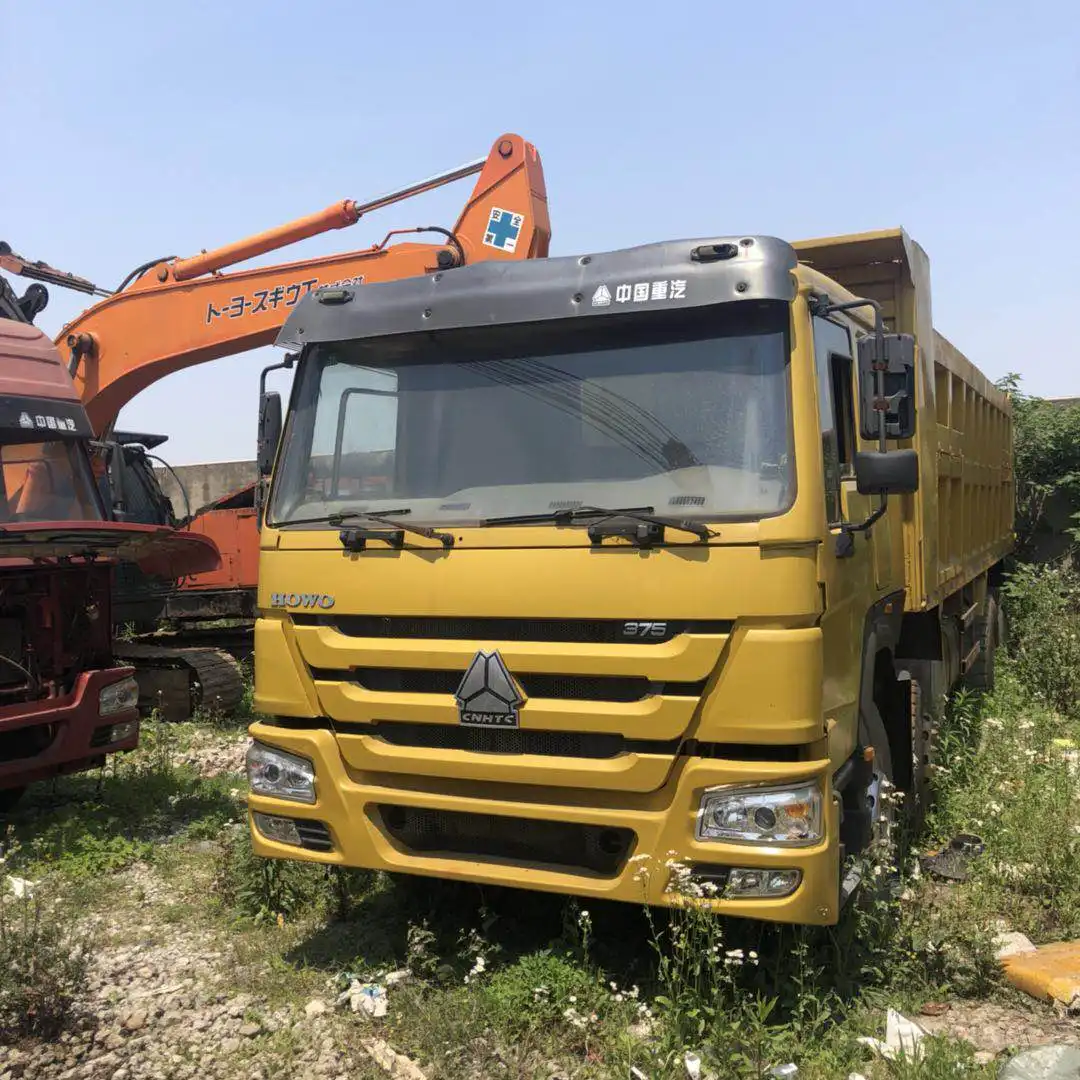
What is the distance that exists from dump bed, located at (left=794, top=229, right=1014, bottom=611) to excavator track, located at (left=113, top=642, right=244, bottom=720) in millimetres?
5891

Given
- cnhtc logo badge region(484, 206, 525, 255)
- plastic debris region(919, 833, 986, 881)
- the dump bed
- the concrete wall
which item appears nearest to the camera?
plastic debris region(919, 833, 986, 881)

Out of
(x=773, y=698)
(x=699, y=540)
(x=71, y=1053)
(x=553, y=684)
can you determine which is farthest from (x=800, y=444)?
(x=71, y=1053)

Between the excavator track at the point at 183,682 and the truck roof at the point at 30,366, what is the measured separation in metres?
2.80

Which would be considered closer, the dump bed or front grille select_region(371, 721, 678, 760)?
front grille select_region(371, 721, 678, 760)

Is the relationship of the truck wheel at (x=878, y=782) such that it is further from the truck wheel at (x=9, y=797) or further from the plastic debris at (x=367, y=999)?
the truck wheel at (x=9, y=797)

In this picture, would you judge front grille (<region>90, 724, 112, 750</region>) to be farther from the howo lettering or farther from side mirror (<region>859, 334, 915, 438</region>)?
side mirror (<region>859, 334, 915, 438</region>)

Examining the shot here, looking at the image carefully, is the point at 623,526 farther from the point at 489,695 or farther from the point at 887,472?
the point at 887,472

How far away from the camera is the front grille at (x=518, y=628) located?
3529mm

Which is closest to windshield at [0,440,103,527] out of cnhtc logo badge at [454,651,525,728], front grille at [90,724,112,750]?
front grille at [90,724,112,750]

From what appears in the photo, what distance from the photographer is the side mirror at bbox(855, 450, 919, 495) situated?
147 inches

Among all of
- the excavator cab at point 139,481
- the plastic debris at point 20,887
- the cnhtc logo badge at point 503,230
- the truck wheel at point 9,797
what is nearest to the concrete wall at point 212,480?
the excavator cab at point 139,481

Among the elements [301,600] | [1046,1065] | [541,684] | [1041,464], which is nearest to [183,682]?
[301,600]

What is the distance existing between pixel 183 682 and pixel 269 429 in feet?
16.7

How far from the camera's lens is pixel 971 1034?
3.70 metres
